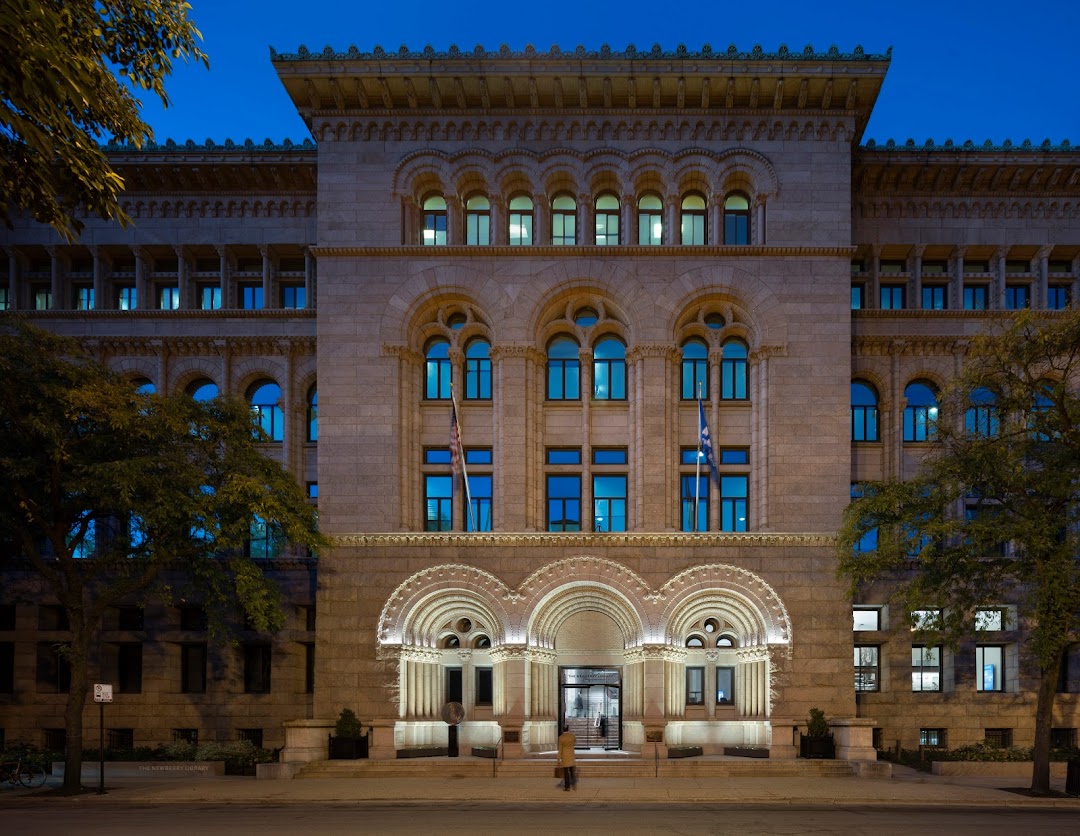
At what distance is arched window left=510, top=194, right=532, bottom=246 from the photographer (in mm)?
38406

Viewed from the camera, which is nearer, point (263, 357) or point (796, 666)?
point (796, 666)

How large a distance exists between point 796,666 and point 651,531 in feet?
21.8

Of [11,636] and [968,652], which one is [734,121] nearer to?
[968,652]

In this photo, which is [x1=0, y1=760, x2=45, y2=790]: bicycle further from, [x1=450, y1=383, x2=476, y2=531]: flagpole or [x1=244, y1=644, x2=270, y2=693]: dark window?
[x1=450, y1=383, x2=476, y2=531]: flagpole

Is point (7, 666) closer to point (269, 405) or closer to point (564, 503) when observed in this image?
point (269, 405)

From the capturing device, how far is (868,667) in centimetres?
3959

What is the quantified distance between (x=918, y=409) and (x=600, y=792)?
2075 centimetres

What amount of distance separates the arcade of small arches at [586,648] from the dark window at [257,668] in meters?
7.31

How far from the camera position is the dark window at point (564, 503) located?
37375 mm

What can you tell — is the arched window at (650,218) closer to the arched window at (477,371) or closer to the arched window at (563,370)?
the arched window at (563,370)

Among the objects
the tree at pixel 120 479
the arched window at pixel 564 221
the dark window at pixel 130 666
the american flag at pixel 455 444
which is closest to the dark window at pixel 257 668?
→ the dark window at pixel 130 666

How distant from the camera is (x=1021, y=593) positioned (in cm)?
3875

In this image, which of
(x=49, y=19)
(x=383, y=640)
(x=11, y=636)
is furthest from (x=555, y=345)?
(x=49, y=19)

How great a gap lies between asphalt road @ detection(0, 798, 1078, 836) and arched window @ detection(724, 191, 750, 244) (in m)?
20.9
